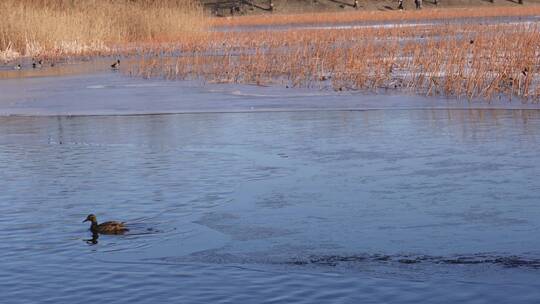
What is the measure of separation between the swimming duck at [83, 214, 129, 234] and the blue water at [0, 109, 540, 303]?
82 mm

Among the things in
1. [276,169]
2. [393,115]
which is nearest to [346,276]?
[276,169]

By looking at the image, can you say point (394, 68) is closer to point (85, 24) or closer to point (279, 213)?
point (279, 213)

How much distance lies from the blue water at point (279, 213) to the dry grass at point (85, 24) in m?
18.7

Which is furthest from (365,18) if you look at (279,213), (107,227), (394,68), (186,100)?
(107,227)

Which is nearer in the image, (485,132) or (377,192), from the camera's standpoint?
(377,192)

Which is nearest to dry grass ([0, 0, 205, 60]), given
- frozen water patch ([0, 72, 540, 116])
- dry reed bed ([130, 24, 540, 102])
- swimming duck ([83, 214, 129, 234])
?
dry reed bed ([130, 24, 540, 102])

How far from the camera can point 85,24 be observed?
3528 cm

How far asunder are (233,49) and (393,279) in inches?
1086

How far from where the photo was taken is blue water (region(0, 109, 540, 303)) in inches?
255

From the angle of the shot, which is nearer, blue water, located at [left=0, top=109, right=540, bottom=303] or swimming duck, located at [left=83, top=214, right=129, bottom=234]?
blue water, located at [left=0, top=109, right=540, bottom=303]

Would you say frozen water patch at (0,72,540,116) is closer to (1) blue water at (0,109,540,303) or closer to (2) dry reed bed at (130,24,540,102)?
(2) dry reed bed at (130,24,540,102)

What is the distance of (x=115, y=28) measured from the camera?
3809 centimetres

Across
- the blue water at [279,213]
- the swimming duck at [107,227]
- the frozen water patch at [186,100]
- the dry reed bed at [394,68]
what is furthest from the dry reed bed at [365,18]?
the swimming duck at [107,227]

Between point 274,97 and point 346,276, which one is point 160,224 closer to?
point 346,276
